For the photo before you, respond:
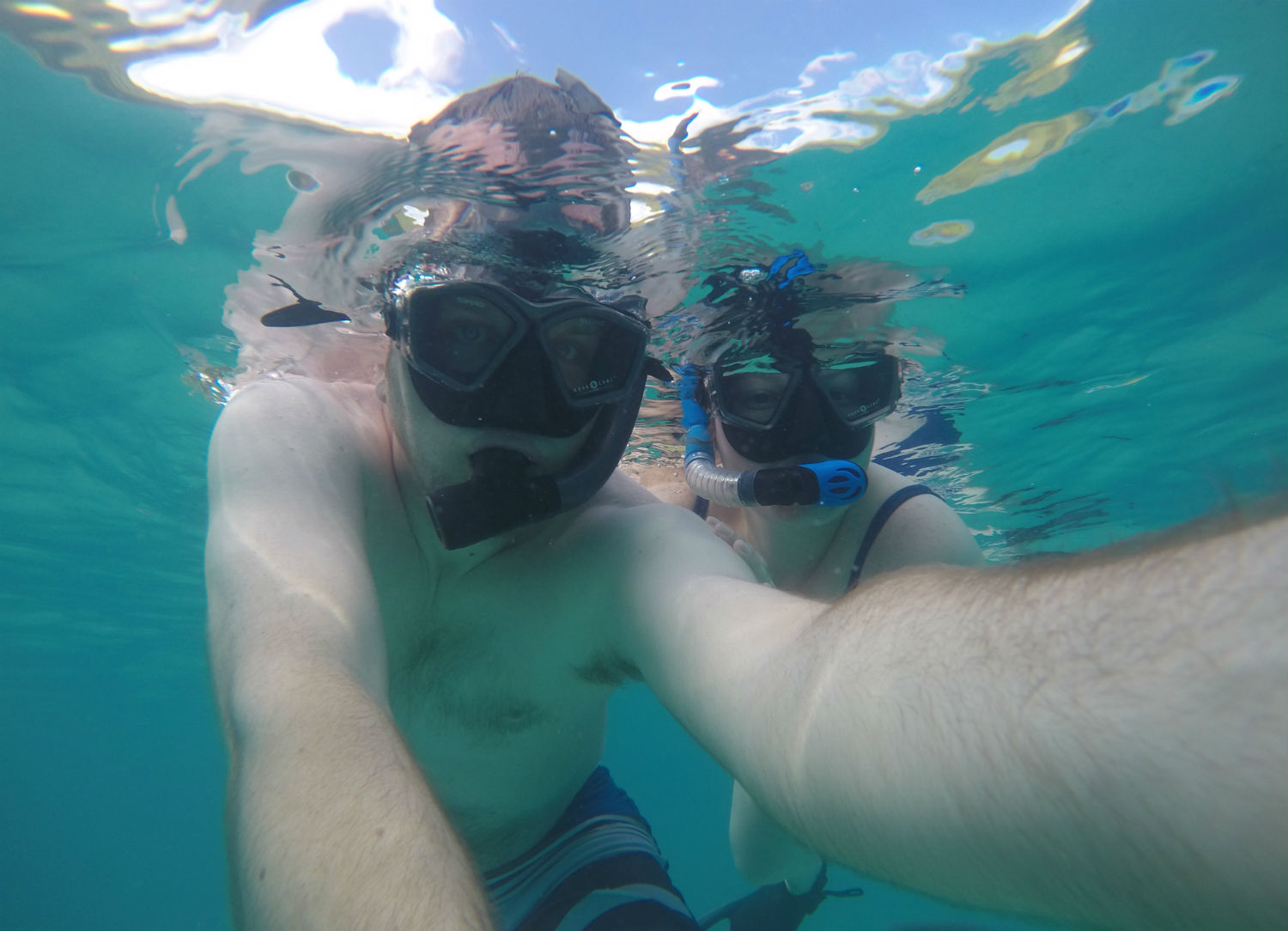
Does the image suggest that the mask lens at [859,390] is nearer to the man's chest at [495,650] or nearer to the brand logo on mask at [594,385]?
the brand logo on mask at [594,385]

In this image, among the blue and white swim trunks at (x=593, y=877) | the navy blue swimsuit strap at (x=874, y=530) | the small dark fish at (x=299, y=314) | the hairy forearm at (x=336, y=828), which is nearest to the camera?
the hairy forearm at (x=336, y=828)

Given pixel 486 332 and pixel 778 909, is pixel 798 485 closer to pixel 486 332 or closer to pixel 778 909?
pixel 486 332

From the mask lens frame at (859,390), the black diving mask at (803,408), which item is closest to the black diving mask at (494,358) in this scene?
the black diving mask at (803,408)

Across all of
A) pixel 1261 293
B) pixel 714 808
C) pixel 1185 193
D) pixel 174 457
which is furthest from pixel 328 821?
pixel 714 808

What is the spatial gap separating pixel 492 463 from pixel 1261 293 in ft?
34.2

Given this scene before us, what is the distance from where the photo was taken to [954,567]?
135cm

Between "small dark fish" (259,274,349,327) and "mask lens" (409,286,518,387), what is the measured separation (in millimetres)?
4417

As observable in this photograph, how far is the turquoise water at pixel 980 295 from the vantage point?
504 centimetres

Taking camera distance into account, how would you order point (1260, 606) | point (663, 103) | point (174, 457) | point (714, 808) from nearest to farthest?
point (1260, 606) < point (663, 103) < point (174, 457) < point (714, 808)

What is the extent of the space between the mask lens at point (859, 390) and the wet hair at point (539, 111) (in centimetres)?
272

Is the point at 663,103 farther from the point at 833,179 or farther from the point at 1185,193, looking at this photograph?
the point at 1185,193

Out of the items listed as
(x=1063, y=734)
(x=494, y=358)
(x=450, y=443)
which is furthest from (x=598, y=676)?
(x=1063, y=734)

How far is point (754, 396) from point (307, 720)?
443cm

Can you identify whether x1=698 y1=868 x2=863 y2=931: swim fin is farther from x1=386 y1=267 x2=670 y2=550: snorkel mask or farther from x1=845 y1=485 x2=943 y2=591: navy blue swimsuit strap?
x1=386 y1=267 x2=670 y2=550: snorkel mask
